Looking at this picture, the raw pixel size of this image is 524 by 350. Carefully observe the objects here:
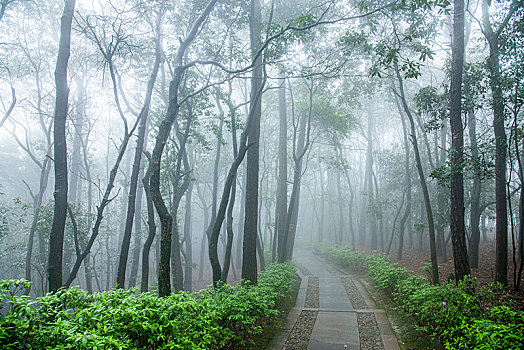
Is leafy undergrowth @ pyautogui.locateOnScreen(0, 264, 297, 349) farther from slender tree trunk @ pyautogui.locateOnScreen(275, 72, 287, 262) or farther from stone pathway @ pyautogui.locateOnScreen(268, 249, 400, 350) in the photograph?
slender tree trunk @ pyautogui.locateOnScreen(275, 72, 287, 262)

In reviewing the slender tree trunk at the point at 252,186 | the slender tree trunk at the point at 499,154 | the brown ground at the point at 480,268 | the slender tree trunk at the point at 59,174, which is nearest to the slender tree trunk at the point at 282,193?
the slender tree trunk at the point at 252,186

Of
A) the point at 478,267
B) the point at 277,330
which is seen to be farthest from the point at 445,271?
the point at 277,330

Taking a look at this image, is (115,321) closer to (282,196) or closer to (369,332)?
(369,332)

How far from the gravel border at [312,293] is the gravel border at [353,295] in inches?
37.5

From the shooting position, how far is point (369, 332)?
5941 millimetres

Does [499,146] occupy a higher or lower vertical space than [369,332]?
higher

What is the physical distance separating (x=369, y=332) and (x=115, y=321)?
16.1 feet

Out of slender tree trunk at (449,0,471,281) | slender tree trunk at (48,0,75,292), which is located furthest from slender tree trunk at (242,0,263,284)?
slender tree trunk at (449,0,471,281)

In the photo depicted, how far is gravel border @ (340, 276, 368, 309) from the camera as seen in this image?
318 inches

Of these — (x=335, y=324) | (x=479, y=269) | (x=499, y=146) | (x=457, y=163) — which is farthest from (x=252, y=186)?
(x=479, y=269)

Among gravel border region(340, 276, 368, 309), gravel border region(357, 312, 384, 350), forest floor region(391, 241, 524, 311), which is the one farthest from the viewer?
gravel border region(340, 276, 368, 309)

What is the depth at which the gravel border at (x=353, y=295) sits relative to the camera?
808cm

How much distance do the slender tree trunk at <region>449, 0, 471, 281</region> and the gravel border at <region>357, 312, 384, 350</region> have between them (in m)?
2.00

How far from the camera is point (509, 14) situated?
7.34 metres
